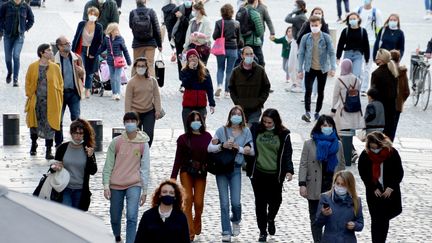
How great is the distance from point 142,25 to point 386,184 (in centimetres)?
1036

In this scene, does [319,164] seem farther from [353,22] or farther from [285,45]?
[285,45]

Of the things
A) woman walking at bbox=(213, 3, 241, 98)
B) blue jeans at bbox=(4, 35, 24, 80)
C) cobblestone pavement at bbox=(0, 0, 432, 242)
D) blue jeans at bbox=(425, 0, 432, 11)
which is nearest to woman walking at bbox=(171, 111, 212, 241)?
cobblestone pavement at bbox=(0, 0, 432, 242)

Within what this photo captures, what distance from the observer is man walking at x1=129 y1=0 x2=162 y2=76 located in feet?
78.9

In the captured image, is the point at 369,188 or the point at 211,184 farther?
the point at 211,184

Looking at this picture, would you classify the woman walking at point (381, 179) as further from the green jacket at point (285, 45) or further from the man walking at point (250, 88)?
the green jacket at point (285, 45)

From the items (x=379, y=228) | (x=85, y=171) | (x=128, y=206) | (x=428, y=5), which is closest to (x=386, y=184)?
(x=379, y=228)

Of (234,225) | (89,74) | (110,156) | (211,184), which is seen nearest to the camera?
(110,156)

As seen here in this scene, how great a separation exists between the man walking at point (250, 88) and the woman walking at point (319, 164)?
347 centimetres

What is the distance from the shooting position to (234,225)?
49.9 ft

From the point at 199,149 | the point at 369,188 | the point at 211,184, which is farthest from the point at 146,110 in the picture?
the point at 369,188

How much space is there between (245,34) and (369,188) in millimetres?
10180

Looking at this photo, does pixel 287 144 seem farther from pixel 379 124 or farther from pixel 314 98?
pixel 314 98

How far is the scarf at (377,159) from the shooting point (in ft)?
46.8

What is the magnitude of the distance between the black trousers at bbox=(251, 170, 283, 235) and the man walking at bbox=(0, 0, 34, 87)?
10.4 metres
